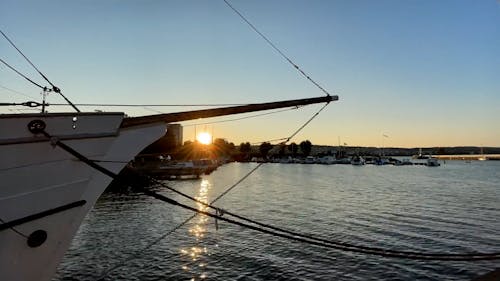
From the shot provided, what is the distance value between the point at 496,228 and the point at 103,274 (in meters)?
23.9

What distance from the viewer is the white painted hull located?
20.8 ft

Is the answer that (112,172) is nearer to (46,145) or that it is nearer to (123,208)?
(46,145)

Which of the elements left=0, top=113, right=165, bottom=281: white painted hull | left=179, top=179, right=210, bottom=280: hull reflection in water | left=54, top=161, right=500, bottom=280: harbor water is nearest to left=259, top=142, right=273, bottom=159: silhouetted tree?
left=0, top=113, right=165, bottom=281: white painted hull

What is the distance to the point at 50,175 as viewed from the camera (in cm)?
664

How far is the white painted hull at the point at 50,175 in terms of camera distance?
6352 millimetres

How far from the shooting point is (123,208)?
119ft

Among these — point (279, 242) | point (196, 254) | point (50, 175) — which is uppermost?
point (50, 175)

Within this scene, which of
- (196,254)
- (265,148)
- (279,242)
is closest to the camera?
(265,148)

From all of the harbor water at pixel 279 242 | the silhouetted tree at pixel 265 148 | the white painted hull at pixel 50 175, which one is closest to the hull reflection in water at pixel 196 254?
the harbor water at pixel 279 242

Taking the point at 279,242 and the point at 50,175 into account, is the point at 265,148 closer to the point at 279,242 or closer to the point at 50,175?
the point at 50,175

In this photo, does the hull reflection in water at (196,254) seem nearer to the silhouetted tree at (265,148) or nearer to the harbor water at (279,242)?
the harbor water at (279,242)

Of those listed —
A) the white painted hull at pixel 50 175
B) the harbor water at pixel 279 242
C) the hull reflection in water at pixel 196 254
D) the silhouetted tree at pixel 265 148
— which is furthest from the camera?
the hull reflection in water at pixel 196 254

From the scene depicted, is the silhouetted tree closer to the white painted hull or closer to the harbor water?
the white painted hull

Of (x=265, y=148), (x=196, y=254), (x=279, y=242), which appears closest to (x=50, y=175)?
(x=265, y=148)
